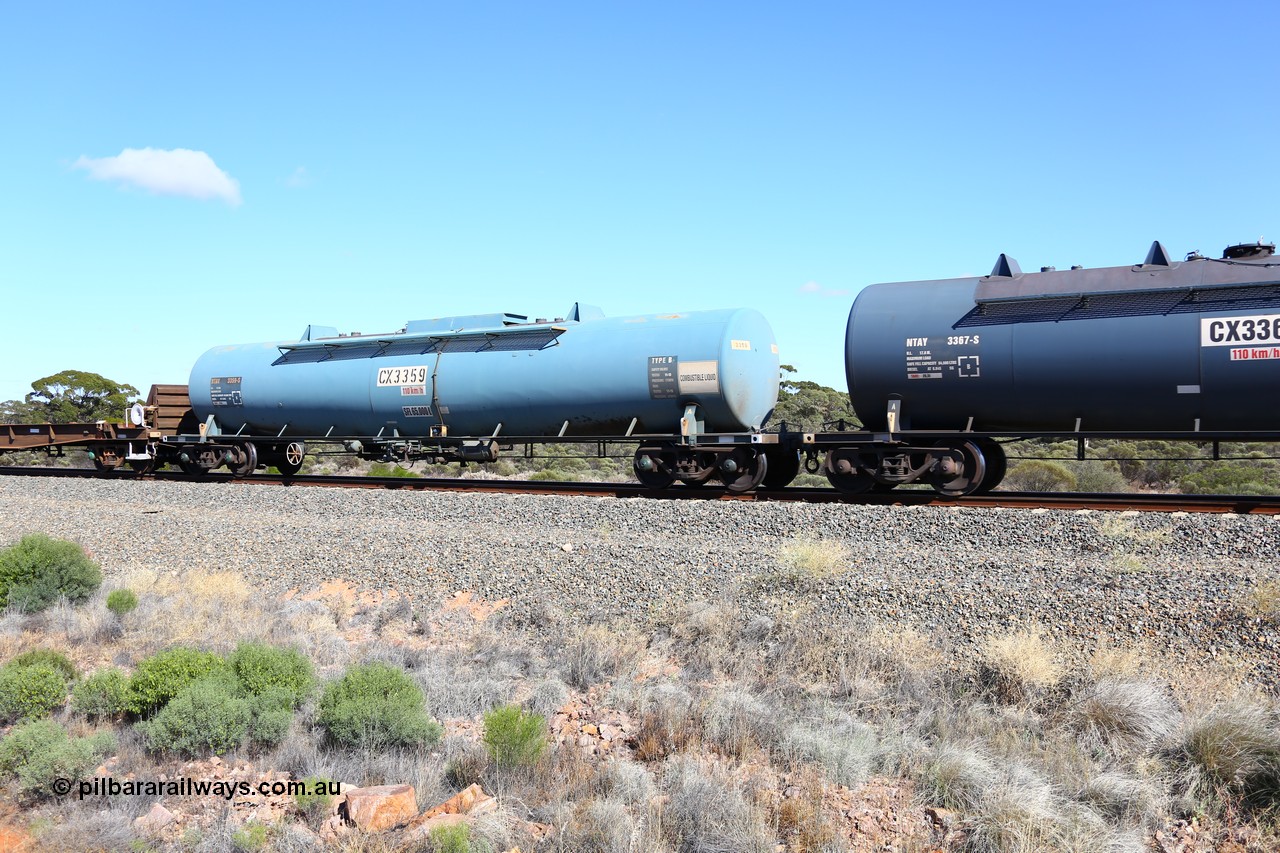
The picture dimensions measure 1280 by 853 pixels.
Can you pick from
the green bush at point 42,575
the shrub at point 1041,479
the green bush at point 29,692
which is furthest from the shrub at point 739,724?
the shrub at point 1041,479

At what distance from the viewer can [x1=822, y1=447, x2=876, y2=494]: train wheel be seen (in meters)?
16.0

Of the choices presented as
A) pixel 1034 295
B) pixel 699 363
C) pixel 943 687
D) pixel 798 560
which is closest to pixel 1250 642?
pixel 943 687

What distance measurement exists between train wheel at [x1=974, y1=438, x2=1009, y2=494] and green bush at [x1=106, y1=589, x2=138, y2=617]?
12456mm

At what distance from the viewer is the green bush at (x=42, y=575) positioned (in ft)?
36.6

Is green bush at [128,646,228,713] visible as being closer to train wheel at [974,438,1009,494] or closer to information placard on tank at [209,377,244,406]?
train wheel at [974,438,1009,494]

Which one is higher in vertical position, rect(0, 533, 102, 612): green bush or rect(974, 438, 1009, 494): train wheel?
rect(974, 438, 1009, 494): train wheel

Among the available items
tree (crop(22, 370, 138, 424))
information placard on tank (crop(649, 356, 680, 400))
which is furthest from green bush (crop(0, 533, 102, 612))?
tree (crop(22, 370, 138, 424))

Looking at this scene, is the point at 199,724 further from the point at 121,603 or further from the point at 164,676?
the point at 121,603

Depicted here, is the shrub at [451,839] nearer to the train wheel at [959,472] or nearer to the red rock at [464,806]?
the red rock at [464,806]

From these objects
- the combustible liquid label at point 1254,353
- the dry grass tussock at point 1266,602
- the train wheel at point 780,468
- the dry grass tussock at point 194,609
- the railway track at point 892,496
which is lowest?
the dry grass tussock at point 194,609

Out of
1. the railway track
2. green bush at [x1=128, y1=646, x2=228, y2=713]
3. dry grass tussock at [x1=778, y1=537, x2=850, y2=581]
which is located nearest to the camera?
green bush at [x1=128, y1=646, x2=228, y2=713]

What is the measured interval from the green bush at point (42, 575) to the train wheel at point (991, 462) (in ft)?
43.3

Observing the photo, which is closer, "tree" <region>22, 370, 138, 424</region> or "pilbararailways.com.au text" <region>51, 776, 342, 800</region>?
"pilbararailways.com.au text" <region>51, 776, 342, 800</region>

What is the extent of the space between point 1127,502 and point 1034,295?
3410 millimetres
